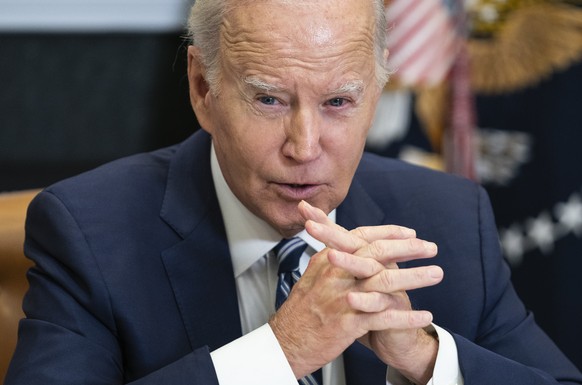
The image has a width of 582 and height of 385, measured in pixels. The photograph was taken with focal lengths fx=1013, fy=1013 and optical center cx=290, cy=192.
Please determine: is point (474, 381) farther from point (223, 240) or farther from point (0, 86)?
point (0, 86)

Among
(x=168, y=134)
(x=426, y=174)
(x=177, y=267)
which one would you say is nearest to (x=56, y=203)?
(x=177, y=267)

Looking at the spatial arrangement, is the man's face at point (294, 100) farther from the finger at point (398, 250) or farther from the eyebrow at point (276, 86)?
the finger at point (398, 250)

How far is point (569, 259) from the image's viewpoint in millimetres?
4051

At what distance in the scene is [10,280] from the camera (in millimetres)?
2400

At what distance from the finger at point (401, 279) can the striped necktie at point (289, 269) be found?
31 centimetres

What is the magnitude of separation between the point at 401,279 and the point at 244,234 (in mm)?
508

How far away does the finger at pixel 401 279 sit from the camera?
1954 mm

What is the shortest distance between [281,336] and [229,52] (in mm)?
595

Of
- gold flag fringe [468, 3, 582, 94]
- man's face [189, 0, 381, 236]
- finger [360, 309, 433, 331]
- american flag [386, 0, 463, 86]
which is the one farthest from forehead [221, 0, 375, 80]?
gold flag fringe [468, 3, 582, 94]

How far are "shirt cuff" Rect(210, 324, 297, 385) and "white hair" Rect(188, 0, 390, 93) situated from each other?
0.55 metres

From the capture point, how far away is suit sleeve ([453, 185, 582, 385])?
7.28ft

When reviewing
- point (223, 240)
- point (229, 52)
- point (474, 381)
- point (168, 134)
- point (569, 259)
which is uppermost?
point (229, 52)

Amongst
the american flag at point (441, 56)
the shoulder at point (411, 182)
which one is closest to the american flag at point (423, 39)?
the american flag at point (441, 56)

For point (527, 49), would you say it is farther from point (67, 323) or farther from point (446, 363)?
point (67, 323)
